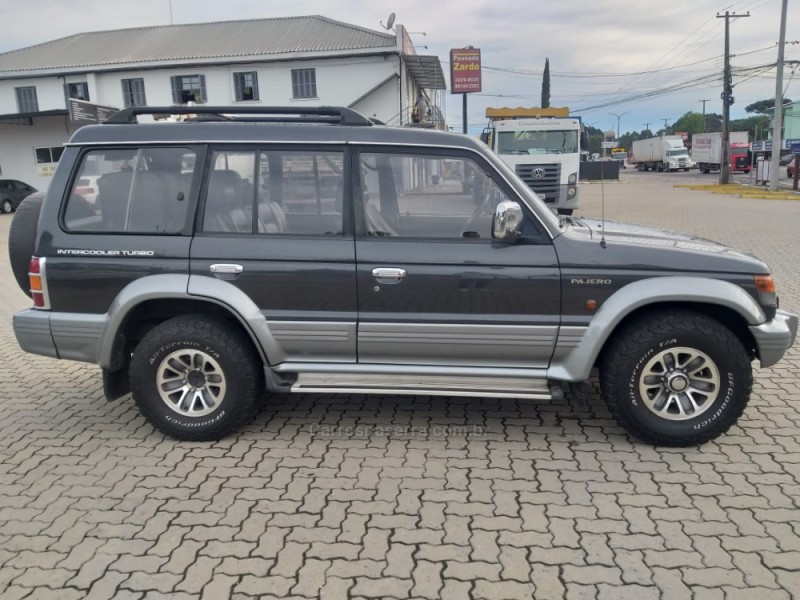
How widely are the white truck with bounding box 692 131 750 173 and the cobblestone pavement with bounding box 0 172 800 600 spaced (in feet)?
163

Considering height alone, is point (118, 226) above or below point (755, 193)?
above

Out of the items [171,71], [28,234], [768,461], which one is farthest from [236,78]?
[768,461]

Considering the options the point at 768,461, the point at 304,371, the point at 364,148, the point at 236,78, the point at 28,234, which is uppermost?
the point at 236,78

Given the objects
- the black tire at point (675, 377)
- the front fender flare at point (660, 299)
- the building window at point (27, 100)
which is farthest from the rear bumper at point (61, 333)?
the building window at point (27, 100)

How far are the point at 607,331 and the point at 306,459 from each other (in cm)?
193

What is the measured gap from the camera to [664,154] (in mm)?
58344

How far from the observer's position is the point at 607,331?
373cm

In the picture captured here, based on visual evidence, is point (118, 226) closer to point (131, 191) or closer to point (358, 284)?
point (131, 191)

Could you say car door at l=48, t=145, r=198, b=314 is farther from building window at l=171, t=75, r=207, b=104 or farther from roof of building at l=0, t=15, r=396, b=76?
building window at l=171, t=75, r=207, b=104

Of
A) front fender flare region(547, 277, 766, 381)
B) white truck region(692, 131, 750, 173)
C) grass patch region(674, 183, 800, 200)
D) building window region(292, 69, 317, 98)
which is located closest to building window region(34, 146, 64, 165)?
building window region(292, 69, 317, 98)

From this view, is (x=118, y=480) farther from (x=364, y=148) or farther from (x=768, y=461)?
(x=768, y=461)

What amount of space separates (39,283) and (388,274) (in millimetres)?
2187

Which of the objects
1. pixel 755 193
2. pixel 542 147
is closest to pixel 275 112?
pixel 542 147

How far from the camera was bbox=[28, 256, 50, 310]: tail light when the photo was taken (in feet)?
13.1
